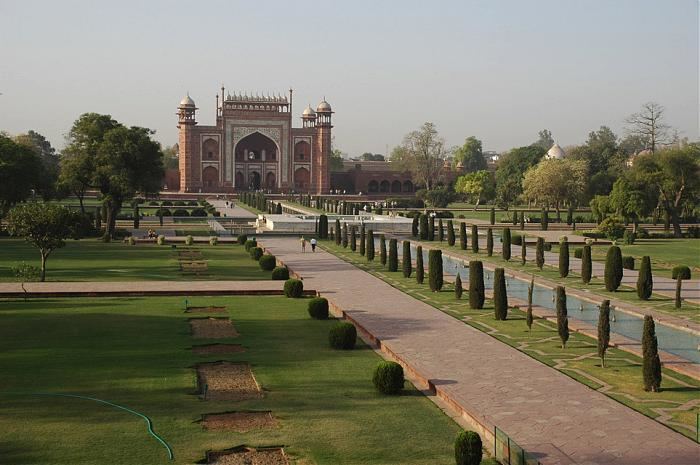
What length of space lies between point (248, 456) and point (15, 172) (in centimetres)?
2379

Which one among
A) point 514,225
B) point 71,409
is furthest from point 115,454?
point 514,225

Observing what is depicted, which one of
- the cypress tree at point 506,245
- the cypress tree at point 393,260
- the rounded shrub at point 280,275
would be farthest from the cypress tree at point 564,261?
the rounded shrub at point 280,275

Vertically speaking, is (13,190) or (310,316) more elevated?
(13,190)

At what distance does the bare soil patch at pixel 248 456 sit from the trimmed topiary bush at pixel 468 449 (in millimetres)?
1387

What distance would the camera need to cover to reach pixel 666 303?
52.1ft

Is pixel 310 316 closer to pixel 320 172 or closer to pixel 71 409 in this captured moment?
pixel 71 409

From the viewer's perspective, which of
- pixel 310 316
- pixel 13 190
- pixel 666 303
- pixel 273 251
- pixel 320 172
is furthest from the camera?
pixel 320 172

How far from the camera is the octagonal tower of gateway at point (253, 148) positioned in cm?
6644

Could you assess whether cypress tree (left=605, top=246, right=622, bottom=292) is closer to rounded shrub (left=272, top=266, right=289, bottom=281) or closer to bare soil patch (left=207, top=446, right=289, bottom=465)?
rounded shrub (left=272, top=266, right=289, bottom=281)

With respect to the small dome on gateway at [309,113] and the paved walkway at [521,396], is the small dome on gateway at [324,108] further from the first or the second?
the paved walkway at [521,396]

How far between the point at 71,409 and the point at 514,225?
1234 inches

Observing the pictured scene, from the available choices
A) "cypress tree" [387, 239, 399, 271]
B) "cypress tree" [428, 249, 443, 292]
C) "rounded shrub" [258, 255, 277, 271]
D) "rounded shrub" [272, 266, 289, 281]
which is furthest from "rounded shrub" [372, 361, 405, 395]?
"cypress tree" [387, 239, 399, 271]

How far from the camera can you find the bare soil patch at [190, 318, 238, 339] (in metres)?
12.6

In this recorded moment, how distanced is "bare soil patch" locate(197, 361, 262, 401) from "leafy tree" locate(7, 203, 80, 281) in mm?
8488
